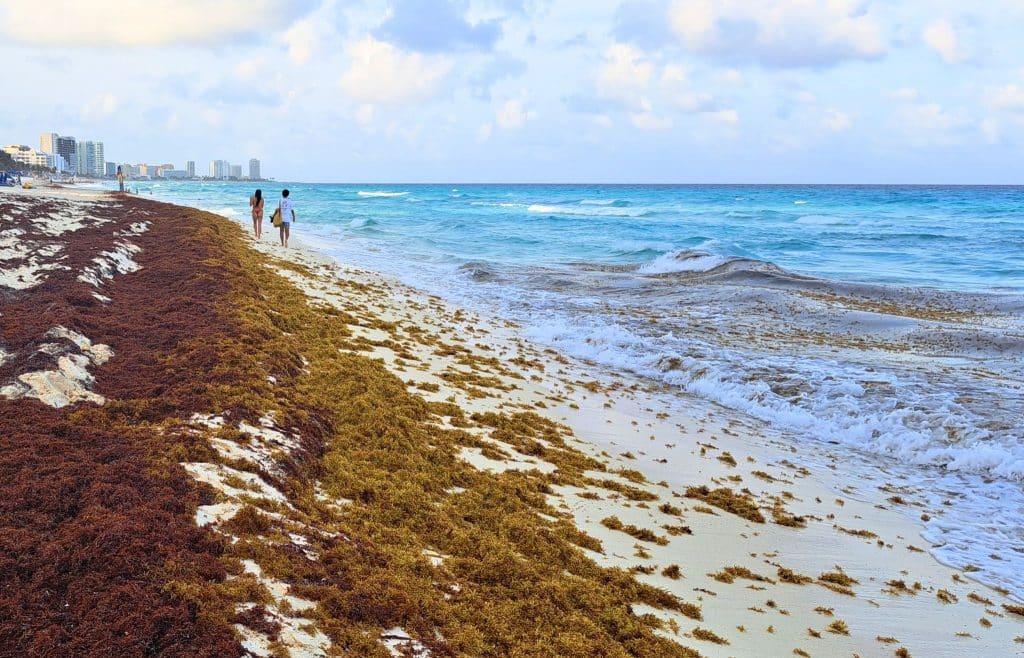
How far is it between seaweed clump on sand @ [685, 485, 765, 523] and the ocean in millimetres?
1276

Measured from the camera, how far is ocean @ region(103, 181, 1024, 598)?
6.39m

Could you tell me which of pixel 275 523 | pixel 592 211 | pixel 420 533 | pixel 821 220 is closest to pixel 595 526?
pixel 420 533

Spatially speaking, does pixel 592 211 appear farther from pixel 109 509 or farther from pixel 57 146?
pixel 57 146

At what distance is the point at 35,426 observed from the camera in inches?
158

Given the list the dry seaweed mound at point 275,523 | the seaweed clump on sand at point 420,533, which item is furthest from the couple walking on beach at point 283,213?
the seaweed clump on sand at point 420,533

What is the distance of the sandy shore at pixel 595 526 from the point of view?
120 inches

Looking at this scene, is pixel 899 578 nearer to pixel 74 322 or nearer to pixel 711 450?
pixel 711 450

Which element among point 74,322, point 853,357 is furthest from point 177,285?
point 853,357

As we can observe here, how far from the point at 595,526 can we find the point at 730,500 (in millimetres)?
1372

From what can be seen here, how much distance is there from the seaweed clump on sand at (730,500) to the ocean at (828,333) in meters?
1.28

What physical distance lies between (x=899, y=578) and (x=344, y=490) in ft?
11.9

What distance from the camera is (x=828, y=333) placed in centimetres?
1214

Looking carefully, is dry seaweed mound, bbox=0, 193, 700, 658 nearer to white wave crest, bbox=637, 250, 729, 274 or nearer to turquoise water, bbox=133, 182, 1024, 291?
white wave crest, bbox=637, 250, 729, 274

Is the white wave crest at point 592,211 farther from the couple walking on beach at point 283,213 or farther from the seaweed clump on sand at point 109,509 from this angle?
the seaweed clump on sand at point 109,509
